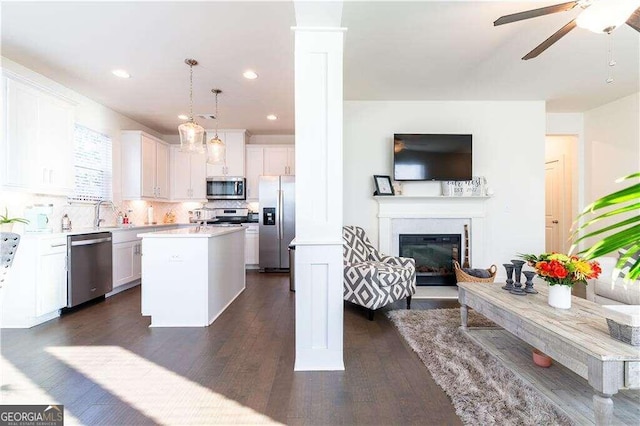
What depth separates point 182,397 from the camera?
1.98m

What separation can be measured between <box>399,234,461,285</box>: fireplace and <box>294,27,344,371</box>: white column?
2.57 meters

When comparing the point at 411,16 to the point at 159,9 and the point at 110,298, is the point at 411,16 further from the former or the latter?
the point at 110,298

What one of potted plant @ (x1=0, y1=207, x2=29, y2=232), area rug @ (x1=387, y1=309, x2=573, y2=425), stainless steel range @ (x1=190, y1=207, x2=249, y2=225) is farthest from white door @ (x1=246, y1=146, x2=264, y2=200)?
area rug @ (x1=387, y1=309, x2=573, y2=425)

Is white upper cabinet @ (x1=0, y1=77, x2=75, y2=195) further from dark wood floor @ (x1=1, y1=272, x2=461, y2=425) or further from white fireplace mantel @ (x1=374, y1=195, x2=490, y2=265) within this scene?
white fireplace mantel @ (x1=374, y1=195, x2=490, y2=265)

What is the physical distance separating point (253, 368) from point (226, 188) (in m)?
4.22

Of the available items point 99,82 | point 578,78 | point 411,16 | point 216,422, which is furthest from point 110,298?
point 578,78

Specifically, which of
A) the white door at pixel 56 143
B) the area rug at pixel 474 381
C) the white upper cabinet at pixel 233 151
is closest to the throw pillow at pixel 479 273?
the area rug at pixel 474 381

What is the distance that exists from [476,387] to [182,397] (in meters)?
1.79

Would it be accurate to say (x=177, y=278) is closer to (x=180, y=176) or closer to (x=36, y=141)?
(x=36, y=141)

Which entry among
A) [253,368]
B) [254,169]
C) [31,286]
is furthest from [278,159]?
[253,368]

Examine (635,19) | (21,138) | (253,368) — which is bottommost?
(253,368)

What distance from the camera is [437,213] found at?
4570 mm

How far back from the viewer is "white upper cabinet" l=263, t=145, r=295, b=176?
6176mm

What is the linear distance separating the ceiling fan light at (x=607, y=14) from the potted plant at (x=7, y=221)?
4703 millimetres
